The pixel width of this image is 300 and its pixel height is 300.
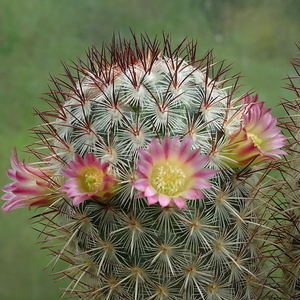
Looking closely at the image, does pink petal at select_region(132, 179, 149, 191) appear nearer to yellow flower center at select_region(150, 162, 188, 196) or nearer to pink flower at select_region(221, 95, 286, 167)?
yellow flower center at select_region(150, 162, 188, 196)

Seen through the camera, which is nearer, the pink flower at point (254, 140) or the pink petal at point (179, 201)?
the pink petal at point (179, 201)

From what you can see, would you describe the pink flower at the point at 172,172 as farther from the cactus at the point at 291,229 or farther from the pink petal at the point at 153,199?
the cactus at the point at 291,229

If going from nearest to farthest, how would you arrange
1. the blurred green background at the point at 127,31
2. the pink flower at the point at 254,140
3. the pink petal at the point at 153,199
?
the pink petal at the point at 153,199 < the pink flower at the point at 254,140 < the blurred green background at the point at 127,31

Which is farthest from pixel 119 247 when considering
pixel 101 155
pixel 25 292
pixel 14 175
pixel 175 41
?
pixel 175 41

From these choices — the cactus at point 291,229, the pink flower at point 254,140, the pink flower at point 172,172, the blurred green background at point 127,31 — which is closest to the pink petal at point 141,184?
the pink flower at point 172,172

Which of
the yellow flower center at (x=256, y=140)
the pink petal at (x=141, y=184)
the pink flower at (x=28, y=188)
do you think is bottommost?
the pink flower at (x=28, y=188)

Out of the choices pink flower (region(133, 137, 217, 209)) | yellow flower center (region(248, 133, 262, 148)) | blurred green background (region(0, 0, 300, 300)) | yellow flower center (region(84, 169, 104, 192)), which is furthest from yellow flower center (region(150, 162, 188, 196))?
blurred green background (region(0, 0, 300, 300))

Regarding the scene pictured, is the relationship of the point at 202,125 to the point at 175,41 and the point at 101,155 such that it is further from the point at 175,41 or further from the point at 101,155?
the point at 175,41

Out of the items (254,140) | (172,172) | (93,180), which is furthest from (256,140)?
(93,180)

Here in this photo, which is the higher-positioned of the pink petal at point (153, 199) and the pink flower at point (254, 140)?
the pink flower at point (254, 140)
